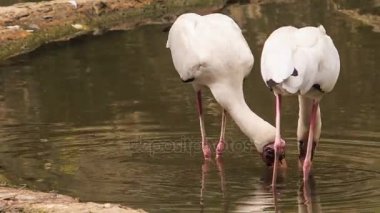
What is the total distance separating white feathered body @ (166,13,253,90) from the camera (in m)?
8.48

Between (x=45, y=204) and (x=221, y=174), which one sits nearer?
(x=45, y=204)

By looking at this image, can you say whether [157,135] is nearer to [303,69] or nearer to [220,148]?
[220,148]

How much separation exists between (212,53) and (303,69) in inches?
52.7

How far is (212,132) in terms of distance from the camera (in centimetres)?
972

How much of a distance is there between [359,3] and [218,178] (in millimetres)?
9250

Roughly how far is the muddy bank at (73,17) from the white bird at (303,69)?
6.78 m

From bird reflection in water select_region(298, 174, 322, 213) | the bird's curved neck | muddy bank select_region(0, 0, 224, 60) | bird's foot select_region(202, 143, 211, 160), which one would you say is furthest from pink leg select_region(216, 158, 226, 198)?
muddy bank select_region(0, 0, 224, 60)

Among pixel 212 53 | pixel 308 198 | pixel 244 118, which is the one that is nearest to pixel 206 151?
pixel 244 118

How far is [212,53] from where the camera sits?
8492 mm

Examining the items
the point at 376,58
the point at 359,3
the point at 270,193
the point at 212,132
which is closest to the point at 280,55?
the point at 270,193

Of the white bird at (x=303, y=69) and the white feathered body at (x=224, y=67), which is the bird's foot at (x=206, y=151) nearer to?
the white feathered body at (x=224, y=67)

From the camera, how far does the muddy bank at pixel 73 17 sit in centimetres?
1452

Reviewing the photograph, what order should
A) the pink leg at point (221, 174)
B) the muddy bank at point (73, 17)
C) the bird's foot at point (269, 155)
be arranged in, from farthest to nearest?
the muddy bank at point (73, 17), the bird's foot at point (269, 155), the pink leg at point (221, 174)

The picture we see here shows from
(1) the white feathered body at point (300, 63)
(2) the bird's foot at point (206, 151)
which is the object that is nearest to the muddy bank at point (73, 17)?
(2) the bird's foot at point (206, 151)
